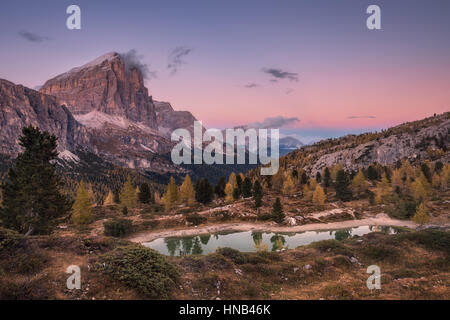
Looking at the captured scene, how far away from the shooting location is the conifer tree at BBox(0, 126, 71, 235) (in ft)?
99.0

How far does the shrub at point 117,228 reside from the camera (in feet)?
177

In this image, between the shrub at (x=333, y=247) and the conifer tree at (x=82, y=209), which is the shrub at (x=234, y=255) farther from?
the conifer tree at (x=82, y=209)

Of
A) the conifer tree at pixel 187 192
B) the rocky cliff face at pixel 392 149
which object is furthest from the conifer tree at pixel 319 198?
the rocky cliff face at pixel 392 149

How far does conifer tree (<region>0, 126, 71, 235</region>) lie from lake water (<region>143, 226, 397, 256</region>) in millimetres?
23188

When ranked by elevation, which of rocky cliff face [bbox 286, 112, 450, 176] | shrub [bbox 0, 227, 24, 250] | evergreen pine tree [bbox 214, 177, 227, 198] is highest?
rocky cliff face [bbox 286, 112, 450, 176]

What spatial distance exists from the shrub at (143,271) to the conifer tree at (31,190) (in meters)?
20.1

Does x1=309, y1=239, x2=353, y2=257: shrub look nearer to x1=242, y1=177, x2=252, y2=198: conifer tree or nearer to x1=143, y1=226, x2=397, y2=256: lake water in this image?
x1=143, y1=226, x2=397, y2=256: lake water

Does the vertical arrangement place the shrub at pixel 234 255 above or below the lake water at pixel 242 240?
above

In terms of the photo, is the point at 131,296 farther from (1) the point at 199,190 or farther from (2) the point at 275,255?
(1) the point at 199,190

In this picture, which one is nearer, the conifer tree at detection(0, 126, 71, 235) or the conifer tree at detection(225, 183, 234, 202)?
the conifer tree at detection(0, 126, 71, 235)

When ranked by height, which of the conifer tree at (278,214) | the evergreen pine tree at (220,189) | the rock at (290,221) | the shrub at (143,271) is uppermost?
the evergreen pine tree at (220,189)

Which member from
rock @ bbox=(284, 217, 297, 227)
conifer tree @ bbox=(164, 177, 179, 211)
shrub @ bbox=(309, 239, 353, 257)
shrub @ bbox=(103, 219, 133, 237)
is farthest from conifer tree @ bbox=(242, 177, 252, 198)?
shrub @ bbox=(309, 239, 353, 257)
